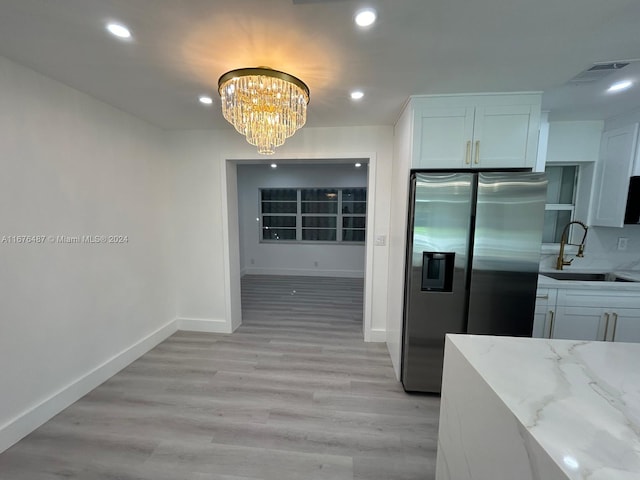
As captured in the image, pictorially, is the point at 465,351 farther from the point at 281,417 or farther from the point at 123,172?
the point at 123,172

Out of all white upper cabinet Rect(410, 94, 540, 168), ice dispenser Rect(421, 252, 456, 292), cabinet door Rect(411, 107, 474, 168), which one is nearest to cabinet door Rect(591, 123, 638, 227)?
white upper cabinet Rect(410, 94, 540, 168)

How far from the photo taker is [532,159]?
6.67ft

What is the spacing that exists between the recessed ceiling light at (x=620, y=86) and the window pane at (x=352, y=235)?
437 centimetres

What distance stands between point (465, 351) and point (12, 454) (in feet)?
9.01

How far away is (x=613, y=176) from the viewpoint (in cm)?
252

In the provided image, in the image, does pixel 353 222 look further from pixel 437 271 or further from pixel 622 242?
pixel 622 242

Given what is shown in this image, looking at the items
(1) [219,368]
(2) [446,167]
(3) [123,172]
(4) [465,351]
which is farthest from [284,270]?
(4) [465,351]

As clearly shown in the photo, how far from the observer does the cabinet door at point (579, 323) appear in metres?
2.29

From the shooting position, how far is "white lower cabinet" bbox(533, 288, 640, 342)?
2.26 metres

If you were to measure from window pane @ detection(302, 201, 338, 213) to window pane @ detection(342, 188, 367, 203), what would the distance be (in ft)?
0.87

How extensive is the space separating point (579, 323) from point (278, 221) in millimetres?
5325

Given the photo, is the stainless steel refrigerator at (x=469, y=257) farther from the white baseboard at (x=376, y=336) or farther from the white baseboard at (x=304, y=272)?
the white baseboard at (x=304, y=272)

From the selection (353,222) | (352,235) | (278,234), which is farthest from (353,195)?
(278,234)

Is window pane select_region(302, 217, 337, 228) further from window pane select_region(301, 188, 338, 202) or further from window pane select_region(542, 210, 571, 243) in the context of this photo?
window pane select_region(542, 210, 571, 243)
